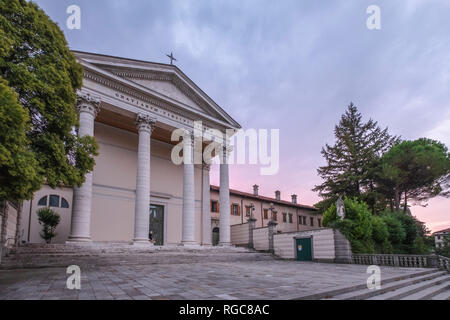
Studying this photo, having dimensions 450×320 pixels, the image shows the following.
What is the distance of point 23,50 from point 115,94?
10.2m

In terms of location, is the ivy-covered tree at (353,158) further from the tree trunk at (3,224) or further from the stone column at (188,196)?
the tree trunk at (3,224)

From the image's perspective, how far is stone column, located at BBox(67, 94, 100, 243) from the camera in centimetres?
1484

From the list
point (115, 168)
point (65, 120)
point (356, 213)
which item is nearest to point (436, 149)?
point (356, 213)

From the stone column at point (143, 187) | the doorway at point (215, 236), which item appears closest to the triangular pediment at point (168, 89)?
the stone column at point (143, 187)

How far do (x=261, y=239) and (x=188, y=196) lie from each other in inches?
285

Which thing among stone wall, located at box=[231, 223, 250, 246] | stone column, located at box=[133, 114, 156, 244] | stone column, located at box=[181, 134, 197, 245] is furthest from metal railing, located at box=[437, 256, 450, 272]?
stone column, located at box=[133, 114, 156, 244]

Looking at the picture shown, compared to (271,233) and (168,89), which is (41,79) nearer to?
(168,89)

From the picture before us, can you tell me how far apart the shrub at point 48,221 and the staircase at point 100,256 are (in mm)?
4149

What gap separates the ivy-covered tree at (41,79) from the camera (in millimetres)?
7184

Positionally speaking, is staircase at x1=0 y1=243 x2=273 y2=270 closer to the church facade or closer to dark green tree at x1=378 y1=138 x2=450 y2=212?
the church facade

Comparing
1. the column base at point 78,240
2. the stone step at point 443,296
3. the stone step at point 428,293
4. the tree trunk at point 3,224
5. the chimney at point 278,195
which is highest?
the chimney at point 278,195

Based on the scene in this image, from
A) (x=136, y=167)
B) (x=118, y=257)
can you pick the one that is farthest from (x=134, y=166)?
(x=118, y=257)

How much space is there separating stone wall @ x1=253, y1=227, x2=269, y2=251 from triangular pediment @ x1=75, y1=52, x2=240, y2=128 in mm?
8621

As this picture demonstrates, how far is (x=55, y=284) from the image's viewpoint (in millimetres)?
7156
